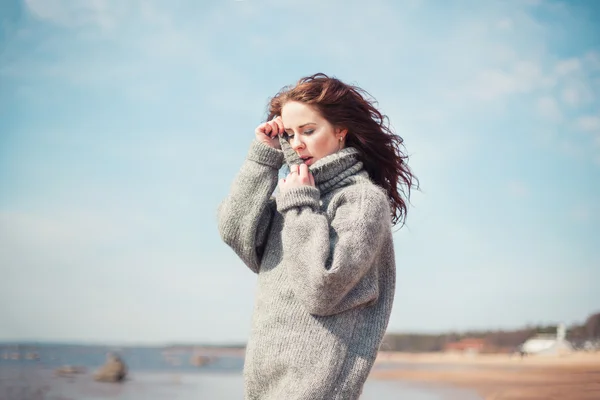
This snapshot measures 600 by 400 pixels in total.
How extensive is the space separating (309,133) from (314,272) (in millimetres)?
527

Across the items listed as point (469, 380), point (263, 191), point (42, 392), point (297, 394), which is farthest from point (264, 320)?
point (469, 380)

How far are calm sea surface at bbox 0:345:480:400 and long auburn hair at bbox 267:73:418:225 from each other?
11090 millimetres

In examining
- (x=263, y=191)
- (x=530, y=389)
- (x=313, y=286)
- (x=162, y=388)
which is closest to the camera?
(x=313, y=286)

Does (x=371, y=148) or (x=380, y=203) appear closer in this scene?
(x=380, y=203)

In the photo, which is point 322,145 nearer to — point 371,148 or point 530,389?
point 371,148

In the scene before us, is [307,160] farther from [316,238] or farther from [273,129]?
[316,238]

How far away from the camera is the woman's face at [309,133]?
2.11 metres

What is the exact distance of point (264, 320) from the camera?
77.7 inches

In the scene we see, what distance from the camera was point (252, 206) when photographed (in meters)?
2.04

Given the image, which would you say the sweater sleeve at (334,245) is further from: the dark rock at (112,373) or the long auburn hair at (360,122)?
the dark rock at (112,373)

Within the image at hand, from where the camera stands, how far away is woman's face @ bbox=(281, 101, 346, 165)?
2113 millimetres

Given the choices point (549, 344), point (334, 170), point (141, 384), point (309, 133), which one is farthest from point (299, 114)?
point (549, 344)

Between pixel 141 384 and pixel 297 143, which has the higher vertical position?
pixel 297 143

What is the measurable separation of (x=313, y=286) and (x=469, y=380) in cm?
1591
